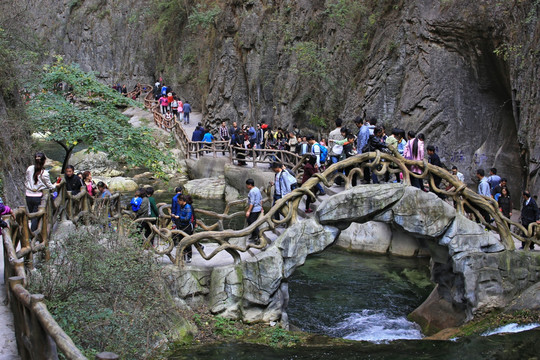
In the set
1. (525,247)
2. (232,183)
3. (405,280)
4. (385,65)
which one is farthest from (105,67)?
(525,247)

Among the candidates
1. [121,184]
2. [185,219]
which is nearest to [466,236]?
[185,219]

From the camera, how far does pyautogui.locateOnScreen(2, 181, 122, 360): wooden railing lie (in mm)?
5596

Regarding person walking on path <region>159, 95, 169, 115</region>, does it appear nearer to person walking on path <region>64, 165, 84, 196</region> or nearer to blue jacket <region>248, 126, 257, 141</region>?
blue jacket <region>248, 126, 257, 141</region>

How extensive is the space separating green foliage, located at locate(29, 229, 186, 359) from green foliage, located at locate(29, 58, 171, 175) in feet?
22.9

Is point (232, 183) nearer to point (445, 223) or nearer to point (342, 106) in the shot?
point (342, 106)

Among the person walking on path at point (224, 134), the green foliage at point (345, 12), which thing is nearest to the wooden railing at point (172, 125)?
the person walking on path at point (224, 134)

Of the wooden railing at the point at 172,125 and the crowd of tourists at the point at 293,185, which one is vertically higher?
the wooden railing at the point at 172,125

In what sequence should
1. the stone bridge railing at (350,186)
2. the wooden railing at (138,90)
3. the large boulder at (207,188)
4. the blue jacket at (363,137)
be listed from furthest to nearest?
the wooden railing at (138,90) < the large boulder at (207,188) < the blue jacket at (363,137) < the stone bridge railing at (350,186)

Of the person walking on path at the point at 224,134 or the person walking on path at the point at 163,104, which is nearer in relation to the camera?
the person walking on path at the point at 224,134

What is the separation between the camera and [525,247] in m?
12.9

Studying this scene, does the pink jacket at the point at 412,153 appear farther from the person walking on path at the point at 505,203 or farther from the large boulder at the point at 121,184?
the large boulder at the point at 121,184

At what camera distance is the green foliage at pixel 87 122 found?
17594mm

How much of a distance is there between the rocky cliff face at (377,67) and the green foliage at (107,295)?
10.2 m

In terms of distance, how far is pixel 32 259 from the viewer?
885 centimetres
